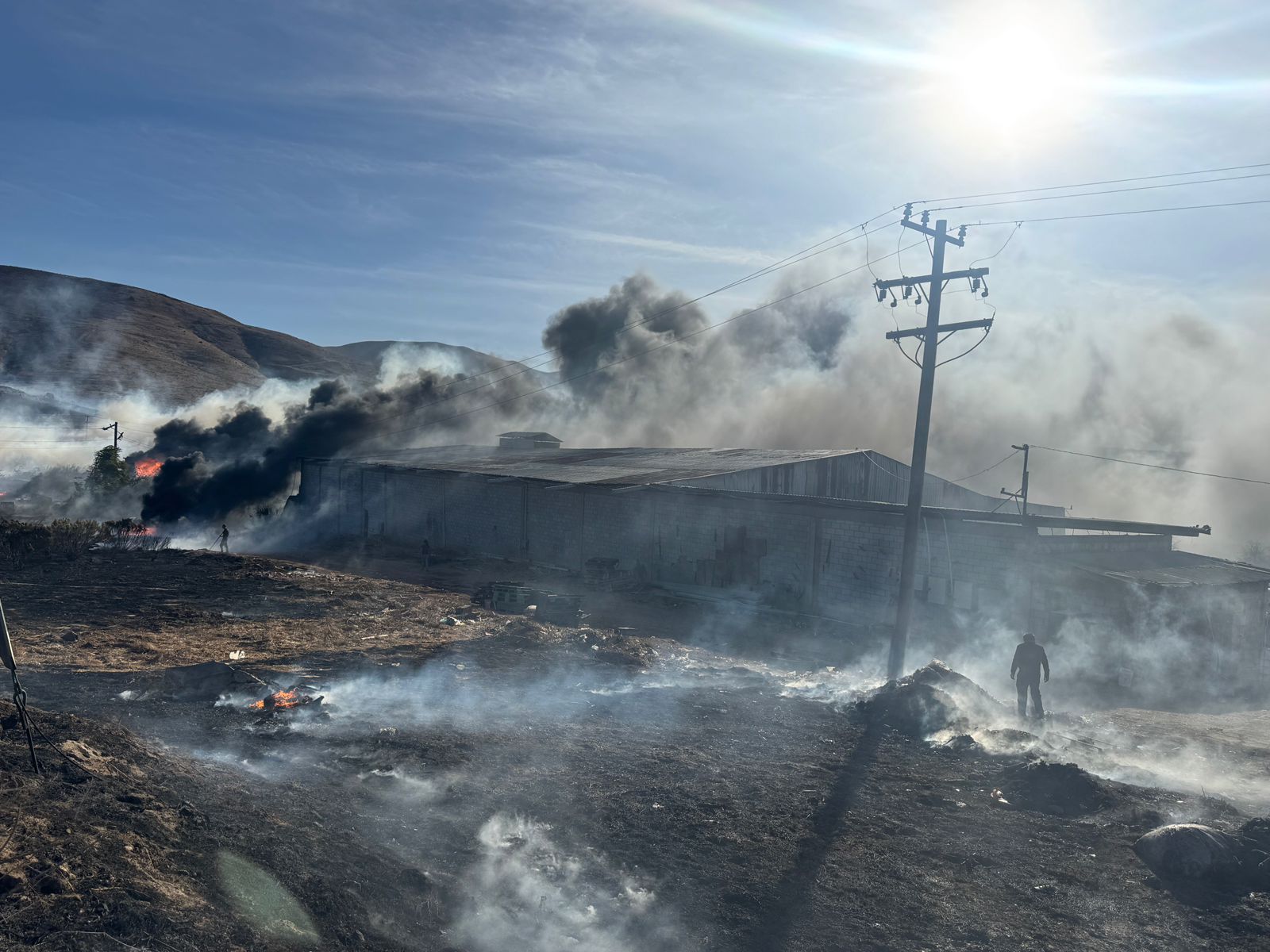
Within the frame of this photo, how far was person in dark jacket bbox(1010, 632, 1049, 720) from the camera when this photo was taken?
1422 centimetres

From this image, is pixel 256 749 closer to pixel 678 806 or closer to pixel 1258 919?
pixel 678 806

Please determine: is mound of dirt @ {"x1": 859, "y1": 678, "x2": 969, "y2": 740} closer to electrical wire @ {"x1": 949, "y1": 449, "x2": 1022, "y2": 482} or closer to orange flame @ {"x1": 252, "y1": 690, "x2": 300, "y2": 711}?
orange flame @ {"x1": 252, "y1": 690, "x2": 300, "y2": 711}

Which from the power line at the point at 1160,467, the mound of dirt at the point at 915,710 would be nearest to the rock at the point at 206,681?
the mound of dirt at the point at 915,710

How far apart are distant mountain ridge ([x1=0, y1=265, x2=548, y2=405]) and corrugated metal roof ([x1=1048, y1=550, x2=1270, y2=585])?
9261 cm

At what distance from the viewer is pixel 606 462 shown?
39.0m

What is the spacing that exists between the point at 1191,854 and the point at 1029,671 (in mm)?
6063

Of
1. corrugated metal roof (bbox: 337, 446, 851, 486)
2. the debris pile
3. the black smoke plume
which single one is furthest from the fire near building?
the debris pile

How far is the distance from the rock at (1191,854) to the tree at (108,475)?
55.2 m

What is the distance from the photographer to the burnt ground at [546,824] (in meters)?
6.66

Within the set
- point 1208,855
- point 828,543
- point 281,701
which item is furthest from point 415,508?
point 1208,855

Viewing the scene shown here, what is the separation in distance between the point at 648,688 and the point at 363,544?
89.4 feet

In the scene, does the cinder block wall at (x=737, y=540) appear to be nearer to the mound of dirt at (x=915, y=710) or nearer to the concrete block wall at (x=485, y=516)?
the concrete block wall at (x=485, y=516)

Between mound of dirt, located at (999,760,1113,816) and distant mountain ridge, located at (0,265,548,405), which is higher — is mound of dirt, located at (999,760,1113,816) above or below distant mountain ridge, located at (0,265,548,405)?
below

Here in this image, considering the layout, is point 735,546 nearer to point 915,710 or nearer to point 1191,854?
point 915,710
